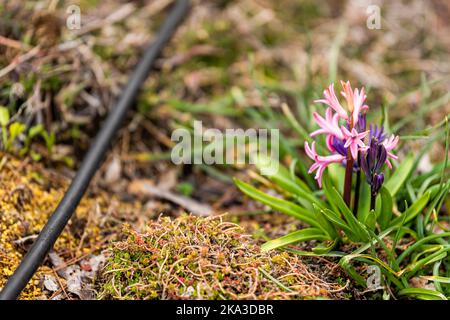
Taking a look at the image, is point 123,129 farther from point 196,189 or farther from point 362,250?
point 362,250

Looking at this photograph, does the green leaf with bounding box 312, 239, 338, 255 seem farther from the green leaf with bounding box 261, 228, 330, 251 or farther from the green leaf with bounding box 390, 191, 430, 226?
the green leaf with bounding box 390, 191, 430, 226

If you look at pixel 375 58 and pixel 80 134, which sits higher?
pixel 375 58

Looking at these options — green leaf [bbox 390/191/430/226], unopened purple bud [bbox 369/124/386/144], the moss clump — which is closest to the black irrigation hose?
the moss clump

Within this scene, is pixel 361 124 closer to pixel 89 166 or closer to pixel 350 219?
pixel 350 219

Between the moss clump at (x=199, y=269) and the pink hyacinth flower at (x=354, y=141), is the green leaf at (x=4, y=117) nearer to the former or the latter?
the moss clump at (x=199, y=269)

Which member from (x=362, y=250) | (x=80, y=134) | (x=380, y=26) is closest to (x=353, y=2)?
(x=380, y=26)

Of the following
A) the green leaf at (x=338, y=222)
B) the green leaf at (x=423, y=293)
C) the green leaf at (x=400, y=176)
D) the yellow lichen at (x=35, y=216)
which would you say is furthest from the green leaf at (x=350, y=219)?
the yellow lichen at (x=35, y=216)
